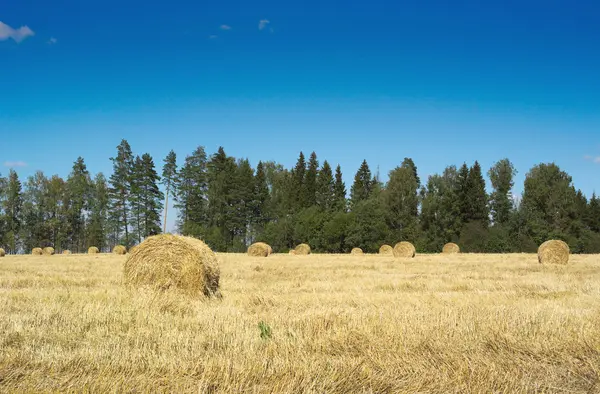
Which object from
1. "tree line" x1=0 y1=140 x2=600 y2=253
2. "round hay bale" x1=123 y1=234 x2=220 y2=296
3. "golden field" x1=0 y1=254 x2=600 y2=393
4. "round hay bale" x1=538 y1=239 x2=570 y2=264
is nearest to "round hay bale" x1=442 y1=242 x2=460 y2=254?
"tree line" x1=0 y1=140 x2=600 y2=253

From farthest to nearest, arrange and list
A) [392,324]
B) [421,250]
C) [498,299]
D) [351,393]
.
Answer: [421,250] → [498,299] → [392,324] → [351,393]

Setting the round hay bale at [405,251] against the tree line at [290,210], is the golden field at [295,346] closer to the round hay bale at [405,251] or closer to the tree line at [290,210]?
the round hay bale at [405,251]

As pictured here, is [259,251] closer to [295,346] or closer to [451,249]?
[451,249]

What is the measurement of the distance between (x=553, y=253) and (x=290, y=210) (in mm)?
38719

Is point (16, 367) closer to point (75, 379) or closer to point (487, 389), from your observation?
point (75, 379)

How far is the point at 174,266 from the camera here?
10086mm

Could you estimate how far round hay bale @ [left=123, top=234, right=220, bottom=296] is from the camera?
9742 mm

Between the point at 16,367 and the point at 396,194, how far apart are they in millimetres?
56170

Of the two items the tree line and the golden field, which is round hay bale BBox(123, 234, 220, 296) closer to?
the golden field

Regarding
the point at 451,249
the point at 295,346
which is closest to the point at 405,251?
the point at 451,249

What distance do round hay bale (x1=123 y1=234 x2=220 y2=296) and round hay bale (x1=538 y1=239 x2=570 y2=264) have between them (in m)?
18.1

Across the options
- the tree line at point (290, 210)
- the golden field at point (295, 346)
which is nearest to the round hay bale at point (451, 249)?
the tree line at point (290, 210)

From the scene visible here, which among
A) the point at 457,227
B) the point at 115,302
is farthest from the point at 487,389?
the point at 457,227

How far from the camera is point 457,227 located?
52719 mm
